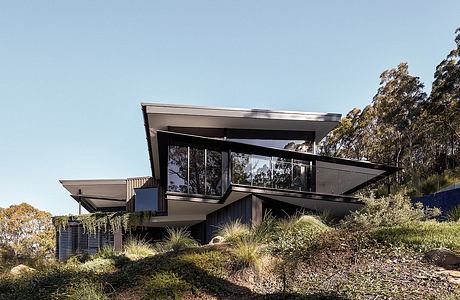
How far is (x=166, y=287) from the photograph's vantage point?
286 inches

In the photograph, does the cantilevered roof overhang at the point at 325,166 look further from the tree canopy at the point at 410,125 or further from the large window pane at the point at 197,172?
the tree canopy at the point at 410,125

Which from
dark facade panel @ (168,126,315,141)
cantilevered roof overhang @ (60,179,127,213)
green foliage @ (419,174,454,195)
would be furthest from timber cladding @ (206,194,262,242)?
green foliage @ (419,174,454,195)

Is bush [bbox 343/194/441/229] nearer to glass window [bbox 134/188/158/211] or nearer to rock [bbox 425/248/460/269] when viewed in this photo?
rock [bbox 425/248/460/269]

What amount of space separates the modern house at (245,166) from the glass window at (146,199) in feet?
7.69

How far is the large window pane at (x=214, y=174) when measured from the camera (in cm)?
1644

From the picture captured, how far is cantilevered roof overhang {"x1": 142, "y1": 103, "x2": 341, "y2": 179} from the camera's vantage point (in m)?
16.9

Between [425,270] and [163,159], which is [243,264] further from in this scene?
[163,159]

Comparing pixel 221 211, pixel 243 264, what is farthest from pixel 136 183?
pixel 243 264

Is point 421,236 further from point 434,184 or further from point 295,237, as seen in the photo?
point 434,184

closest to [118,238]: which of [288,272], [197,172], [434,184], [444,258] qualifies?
A: [197,172]

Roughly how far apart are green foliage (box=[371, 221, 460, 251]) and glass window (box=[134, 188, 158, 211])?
14.9 m

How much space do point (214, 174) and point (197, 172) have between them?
0.65 metres

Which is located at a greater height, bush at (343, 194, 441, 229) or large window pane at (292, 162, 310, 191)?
large window pane at (292, 162, 310, 191)

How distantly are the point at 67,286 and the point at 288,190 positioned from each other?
377 inches
